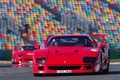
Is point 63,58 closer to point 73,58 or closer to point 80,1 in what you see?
point 73,58

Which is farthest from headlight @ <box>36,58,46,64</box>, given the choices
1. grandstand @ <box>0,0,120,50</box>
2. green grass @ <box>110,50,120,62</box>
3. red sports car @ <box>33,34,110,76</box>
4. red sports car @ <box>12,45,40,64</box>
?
grandstand @ <box>0,0,120,50</box>

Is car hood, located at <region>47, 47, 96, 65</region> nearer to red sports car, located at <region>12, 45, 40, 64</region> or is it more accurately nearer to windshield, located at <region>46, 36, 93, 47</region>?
windshield, located at <region>46, 36, 93, 47</region>

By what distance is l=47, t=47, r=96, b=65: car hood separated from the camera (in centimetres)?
1382

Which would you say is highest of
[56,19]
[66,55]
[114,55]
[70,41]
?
[70,41]

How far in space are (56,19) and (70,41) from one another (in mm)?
22820

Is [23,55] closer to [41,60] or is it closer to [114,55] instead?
[114,55]

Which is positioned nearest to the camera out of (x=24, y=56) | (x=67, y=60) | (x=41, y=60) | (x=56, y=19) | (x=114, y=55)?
(x=67, y=60)

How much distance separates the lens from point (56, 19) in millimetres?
37812

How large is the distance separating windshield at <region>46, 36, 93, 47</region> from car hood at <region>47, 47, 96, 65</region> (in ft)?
2.33

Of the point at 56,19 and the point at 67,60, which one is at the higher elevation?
the point at 67,60

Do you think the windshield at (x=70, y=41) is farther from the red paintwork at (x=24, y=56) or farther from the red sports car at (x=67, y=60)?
the red paintwork at (x=24, y=56)

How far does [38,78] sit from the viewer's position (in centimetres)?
1360

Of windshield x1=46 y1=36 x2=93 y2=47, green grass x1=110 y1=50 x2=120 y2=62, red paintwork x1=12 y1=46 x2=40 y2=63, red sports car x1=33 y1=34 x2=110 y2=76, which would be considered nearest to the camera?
red sports car x1=33 y1=34 x2=110 y2=76

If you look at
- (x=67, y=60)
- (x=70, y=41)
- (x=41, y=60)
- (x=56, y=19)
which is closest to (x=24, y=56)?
(x=56, y=19)
